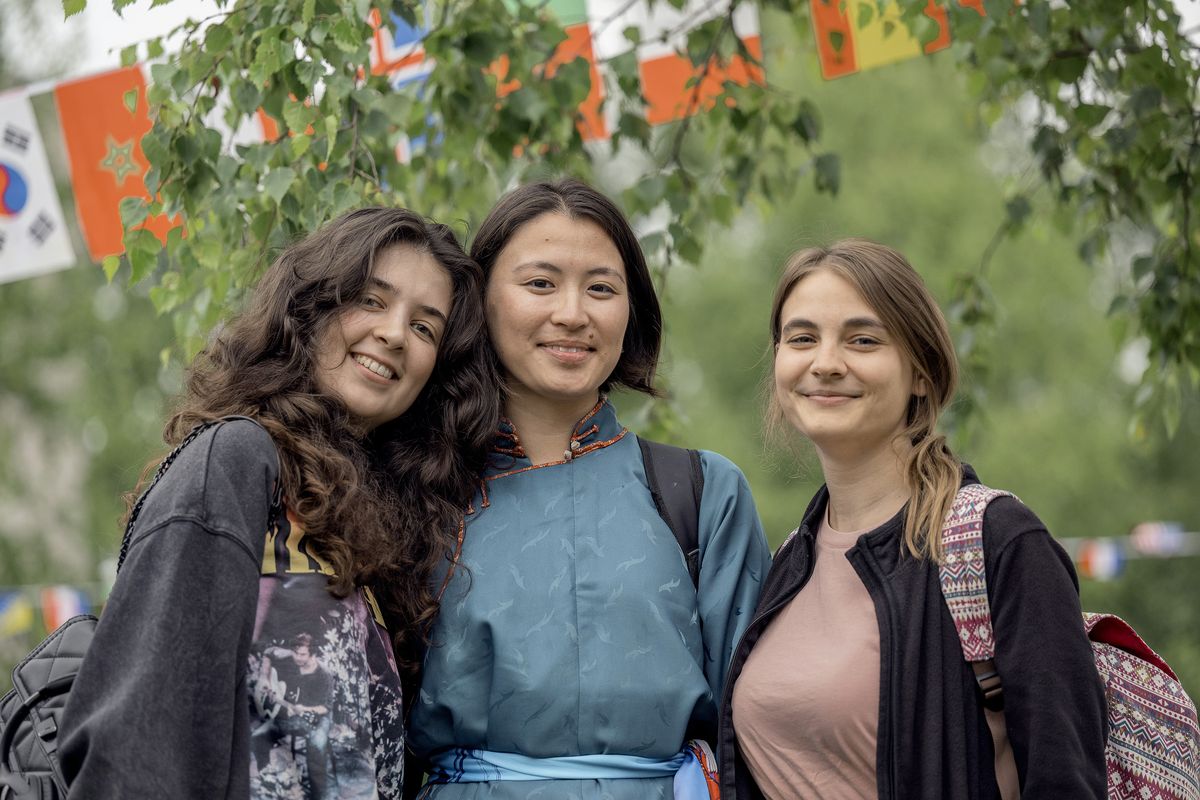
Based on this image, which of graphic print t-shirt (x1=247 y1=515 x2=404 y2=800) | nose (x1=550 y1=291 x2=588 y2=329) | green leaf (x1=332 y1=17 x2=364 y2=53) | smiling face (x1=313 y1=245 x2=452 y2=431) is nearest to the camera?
graphic print t-shirt (x1=247 y1=515 x2=404 y2=800)

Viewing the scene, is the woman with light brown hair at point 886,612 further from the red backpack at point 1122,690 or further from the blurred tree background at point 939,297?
the blurred tree background at point 939,297

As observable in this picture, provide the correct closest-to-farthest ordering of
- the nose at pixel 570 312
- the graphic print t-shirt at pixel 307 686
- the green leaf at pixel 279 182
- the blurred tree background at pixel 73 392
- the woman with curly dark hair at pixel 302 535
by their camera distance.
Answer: the woman with curly dark hair at pixel 302 535 < the graphic print t-shirt at pixel 307 686 < the nose at pixel 570 312 < the green leaf at pixel 279 182 < the blurred tree background at pixel 73 392

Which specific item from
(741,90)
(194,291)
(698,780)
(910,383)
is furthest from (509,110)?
(698,780)

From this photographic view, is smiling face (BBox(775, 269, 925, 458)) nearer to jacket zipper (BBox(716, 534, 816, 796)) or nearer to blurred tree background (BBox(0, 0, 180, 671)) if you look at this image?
jacket zipper (BBox(716, 534, 816, 796))

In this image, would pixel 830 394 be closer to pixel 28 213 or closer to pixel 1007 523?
pixel 1007 523

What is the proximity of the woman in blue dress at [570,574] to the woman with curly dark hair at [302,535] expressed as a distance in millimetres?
95

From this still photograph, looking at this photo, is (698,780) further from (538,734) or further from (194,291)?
(194,291)

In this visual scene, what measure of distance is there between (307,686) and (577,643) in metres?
0.62

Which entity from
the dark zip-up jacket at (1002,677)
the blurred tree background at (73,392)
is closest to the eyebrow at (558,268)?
the dark zip-up jacket at (1002,677)

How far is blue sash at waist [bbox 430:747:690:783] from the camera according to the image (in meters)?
2.64

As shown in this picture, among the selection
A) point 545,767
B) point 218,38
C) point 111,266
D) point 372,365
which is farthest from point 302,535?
point 218,38

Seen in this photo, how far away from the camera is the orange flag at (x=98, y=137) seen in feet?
15.1

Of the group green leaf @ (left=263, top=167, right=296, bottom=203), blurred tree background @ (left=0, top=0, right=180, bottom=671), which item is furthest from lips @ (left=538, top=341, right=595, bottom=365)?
blurred tree background @ (left=0, top=0, right=180, bottom=671)

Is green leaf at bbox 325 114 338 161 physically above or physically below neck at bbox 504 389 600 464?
above
